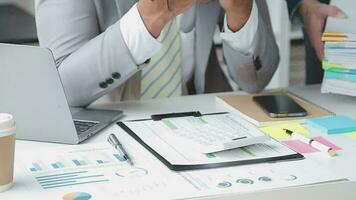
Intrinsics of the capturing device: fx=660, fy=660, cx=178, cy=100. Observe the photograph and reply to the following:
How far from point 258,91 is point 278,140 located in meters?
0.42

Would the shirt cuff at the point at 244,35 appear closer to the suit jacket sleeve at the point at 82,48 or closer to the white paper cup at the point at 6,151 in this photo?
the suit jacket sleeve at the point at 82,48

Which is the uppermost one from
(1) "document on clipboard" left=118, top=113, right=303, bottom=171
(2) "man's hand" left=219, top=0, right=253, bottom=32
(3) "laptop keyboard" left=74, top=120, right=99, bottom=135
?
(2) "man's hand" left=219, top=0, right=253, bottom=32

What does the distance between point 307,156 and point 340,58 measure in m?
0.47

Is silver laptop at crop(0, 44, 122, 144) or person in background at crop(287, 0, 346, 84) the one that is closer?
silver laptop at crop(0, 44, 122, 144)

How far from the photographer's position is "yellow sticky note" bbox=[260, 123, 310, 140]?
1.29 metres

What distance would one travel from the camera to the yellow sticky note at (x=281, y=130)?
129 cm

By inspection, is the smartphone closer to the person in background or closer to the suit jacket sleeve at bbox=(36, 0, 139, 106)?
the person in background

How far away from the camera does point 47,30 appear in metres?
1.60

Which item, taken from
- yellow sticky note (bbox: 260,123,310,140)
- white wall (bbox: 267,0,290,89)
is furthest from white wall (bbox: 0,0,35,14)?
yellow sticky note (bbox: 260,123,310,140)

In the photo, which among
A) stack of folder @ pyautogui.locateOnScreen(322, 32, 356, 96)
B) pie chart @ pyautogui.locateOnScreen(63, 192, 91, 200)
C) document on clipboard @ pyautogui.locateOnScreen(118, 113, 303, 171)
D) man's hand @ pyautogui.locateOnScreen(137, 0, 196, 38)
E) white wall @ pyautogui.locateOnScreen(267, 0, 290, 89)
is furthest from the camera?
white wall @ pyautogui.locateOnScreen(267, 0, 290, 89)

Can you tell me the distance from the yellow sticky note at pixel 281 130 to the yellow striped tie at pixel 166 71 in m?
0.52

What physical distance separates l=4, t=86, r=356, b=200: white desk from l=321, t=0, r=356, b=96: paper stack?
3 cm

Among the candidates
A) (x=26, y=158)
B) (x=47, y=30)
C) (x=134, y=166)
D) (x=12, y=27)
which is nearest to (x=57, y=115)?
(x=26, y=158)

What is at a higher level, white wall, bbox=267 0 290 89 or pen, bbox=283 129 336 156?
pen, bbox=283 129 336 156
